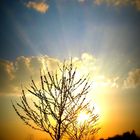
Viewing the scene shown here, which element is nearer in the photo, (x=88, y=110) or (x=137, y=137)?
(x=88, y=110)

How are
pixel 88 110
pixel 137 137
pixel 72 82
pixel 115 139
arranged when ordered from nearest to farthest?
pixel 72 82
pixel 88 110
pixel 115 139
pixel 137 137

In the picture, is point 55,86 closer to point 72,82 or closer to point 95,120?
point 72,82

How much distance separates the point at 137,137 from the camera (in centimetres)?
5306

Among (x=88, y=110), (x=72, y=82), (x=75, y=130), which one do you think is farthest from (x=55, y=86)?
(x=75, y=130)

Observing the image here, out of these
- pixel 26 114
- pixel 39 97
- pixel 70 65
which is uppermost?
pixel 70 65

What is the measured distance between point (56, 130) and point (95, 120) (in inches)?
260

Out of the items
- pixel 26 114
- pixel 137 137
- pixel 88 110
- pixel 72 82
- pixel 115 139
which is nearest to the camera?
pixel 26 114

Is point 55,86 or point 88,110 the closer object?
point 55,86

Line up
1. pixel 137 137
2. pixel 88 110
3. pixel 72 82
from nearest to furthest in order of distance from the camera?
pixel 72 82, pixel 88 110, pixel 137 137

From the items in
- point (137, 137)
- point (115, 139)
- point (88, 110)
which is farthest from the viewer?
point (137, 137)

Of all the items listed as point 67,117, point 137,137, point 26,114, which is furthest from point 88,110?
point 137,137

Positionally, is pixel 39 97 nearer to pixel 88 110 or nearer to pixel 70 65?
pixel 70 65

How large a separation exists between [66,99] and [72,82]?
3.82ft

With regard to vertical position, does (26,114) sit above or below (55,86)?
below
